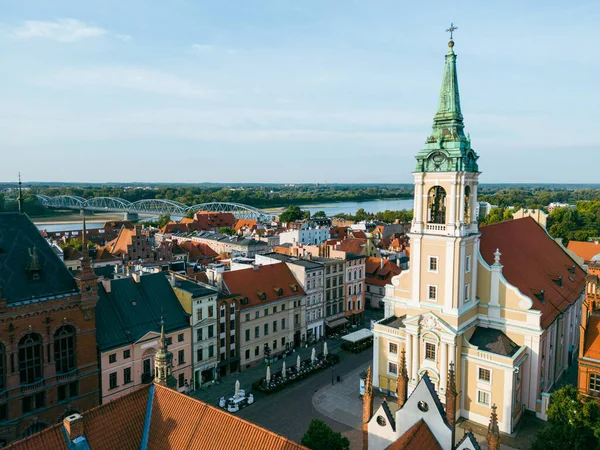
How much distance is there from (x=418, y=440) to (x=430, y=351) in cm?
1883

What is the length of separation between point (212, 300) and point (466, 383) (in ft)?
80.7

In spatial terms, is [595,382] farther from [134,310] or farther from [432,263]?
[134,310]

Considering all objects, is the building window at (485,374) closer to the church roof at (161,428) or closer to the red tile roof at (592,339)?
the red tile roof at (592,339)

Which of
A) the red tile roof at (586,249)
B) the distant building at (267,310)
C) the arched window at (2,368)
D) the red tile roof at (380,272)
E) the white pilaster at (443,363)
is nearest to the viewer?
the arched window at (2,368)

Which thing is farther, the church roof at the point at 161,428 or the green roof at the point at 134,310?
the green roof at the point at 134,310

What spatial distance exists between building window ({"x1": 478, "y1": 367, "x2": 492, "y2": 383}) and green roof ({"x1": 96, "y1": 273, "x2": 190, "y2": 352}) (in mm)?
26355

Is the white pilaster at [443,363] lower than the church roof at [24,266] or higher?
lower

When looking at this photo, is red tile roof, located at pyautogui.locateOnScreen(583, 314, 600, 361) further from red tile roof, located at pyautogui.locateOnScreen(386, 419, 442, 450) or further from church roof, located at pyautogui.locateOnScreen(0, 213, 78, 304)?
church roof, located at pyautogui.locateOnScreen(0, 213, 78, 304)

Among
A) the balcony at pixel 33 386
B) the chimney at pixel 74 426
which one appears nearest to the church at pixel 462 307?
the chimney at pixel 74 426

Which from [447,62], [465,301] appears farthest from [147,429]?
[447,62]

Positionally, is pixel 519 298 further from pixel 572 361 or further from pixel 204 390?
pixel 204 390

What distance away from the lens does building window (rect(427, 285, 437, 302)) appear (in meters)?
38.3

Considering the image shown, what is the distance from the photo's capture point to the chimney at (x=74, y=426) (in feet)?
59.1

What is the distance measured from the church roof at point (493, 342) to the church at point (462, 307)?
0.08 metres
